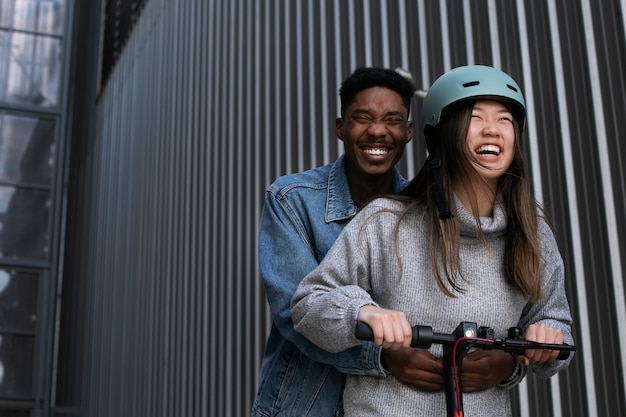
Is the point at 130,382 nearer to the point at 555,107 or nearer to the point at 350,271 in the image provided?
the point at 555,107

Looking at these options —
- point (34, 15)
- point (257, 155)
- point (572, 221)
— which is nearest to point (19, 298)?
point (34, 15)

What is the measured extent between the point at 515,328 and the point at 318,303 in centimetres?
41

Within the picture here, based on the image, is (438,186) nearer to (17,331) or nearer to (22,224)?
(17,331)

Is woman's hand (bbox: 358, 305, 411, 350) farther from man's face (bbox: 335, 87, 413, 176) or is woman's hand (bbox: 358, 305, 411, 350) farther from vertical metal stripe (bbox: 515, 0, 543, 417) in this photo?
vertical metal stripe (bbox: 515, 0, 543, 417)

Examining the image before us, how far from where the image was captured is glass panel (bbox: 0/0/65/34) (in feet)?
46.4

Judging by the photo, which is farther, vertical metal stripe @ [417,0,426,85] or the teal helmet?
vertical metal stripe @ [417,0,426,85]

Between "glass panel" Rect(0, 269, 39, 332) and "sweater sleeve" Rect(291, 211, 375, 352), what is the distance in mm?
12064

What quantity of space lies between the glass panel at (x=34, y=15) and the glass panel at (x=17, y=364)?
4889 millimetres

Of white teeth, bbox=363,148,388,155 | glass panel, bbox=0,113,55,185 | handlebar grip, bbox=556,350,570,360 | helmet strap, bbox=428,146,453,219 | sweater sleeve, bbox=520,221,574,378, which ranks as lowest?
handlebar grip, bbox=556,350,570,360

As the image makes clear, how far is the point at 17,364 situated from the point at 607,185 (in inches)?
450

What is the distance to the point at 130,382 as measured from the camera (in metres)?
8.91

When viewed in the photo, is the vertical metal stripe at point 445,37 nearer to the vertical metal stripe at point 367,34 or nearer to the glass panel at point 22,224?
the vertical metal stripe at point 367,34

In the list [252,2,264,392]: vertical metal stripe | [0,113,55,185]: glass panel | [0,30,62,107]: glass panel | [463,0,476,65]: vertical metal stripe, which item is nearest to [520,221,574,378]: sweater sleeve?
Result: [463,0,476,65]: vertical metal stripe

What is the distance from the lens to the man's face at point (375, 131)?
2.51m
